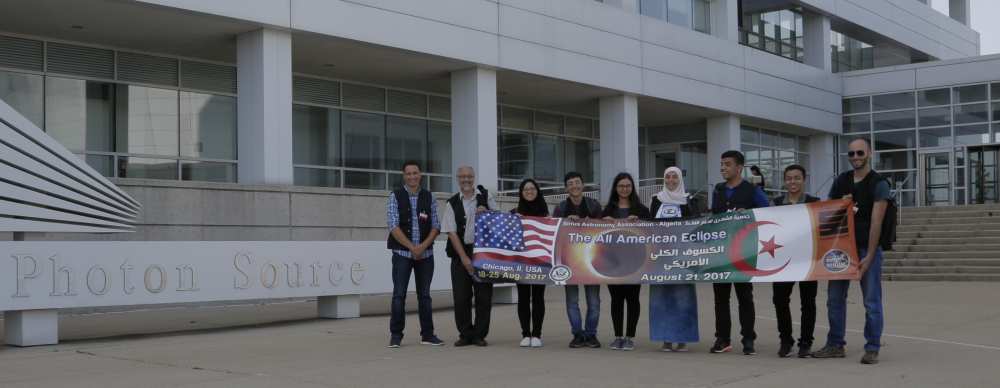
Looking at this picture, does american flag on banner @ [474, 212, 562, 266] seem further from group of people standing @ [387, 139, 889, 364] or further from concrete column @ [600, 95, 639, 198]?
concrete column @ [600, 95, 639, 198]

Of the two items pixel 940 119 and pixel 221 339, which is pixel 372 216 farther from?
pixel 940 119

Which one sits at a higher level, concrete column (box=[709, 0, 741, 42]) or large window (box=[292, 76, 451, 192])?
concrete column (box=[709, 0, 741, 42])

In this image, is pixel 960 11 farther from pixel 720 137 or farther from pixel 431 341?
pixel 431 341

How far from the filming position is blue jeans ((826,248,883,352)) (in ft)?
28.0

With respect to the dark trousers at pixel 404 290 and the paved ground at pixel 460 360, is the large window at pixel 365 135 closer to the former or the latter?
the paved ground at pixel 460 360

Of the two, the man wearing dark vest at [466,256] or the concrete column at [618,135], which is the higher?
the concrete column at [618,135]

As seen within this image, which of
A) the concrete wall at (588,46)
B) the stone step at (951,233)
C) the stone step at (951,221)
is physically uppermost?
the concrete wall at (588,46)

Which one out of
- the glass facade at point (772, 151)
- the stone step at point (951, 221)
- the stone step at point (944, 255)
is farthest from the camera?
the glass facade at point (772, 151)

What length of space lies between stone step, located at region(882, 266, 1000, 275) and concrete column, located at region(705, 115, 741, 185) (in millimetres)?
9610

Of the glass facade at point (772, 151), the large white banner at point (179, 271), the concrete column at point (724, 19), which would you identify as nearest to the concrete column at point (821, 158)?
the glass facade at point (772, 151)

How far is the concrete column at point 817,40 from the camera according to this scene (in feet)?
123

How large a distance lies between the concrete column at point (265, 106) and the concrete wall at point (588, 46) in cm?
61

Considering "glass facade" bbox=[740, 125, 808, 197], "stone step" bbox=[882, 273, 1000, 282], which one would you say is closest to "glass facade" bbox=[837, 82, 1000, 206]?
"glass facade" bbox=[740, 125, 808, 197]

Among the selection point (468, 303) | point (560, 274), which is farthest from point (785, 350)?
point (468, 303)
